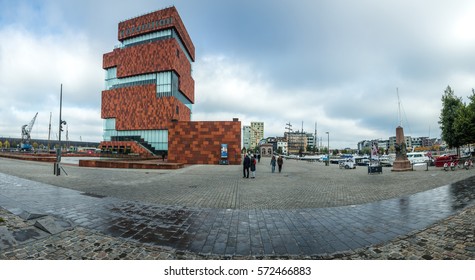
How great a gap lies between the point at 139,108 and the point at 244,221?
55.0m

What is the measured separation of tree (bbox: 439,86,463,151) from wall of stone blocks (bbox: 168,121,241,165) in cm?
3096

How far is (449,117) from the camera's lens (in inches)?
1198

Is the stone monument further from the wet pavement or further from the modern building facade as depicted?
the modern building facade

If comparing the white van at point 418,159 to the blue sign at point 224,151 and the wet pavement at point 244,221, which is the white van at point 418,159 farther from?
the wet pavement at point 244,221

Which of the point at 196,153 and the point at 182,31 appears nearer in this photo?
the point at 196,153

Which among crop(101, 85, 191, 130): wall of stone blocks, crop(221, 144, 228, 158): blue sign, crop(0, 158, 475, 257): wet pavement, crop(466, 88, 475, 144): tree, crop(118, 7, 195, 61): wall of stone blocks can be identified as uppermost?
crop(118, 7, 195, 61): wall of stone blocks

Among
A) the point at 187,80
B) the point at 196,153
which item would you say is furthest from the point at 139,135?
the point at 196,153

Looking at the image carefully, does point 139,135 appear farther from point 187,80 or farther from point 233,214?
point 233,214

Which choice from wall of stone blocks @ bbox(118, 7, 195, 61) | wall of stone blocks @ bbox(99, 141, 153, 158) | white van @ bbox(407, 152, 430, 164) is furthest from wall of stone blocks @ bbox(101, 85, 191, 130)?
white van @ bbox(407, 152, 430, 164)

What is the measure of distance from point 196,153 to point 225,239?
A: 2558cm

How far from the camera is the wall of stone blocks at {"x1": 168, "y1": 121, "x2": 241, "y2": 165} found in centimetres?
2881

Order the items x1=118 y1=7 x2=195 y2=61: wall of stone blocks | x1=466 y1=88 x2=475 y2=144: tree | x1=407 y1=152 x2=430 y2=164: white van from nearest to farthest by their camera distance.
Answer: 1. x1=466 y1=88 x2=475 y2=144: tree
2. x1=407 y1=152 x2=430 y2=164: white van
3. x1=118 y1=7 x2=195 y2=61: wall of stone blocks

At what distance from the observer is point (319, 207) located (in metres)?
6.57

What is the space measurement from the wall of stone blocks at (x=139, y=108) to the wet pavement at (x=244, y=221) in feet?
147
